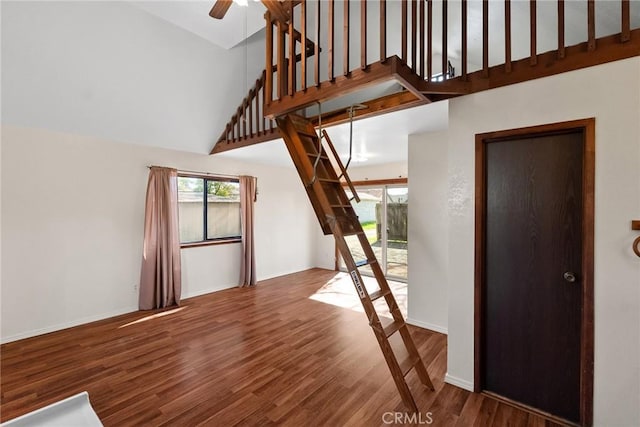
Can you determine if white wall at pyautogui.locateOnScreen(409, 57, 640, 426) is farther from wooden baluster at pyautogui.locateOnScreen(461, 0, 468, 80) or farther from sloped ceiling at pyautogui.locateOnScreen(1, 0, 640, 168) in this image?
sloped ceiling at pyautogui.locateOnScreen(1, 0, 640, 168)

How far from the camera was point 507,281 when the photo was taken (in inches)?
84.4

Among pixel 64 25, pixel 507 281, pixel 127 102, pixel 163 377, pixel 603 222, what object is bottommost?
pixel 163 377

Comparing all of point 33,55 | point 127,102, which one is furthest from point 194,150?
point 33,55

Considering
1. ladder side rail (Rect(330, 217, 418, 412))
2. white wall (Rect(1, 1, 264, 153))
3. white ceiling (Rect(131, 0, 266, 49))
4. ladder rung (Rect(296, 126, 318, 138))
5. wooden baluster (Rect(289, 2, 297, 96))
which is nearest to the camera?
ladder side rail (Rect(330, 217, 418, 412))

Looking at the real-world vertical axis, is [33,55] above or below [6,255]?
above

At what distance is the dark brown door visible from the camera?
1.89 meters

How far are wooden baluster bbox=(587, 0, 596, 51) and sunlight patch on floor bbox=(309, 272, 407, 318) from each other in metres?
3.22

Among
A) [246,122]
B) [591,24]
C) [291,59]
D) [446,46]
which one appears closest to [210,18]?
[246,122]

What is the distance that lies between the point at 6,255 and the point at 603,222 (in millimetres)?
5361

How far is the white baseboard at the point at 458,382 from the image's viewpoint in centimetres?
225

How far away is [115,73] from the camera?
10.1ft

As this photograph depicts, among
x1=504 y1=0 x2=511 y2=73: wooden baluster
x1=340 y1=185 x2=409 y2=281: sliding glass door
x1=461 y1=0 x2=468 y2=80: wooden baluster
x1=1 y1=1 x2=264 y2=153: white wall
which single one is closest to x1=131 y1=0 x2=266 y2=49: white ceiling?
x1=1 y1=1 x2=264 y2=153: white wall

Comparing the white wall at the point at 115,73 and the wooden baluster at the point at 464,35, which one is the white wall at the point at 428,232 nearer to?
the wooden baluster at the point at 464,35

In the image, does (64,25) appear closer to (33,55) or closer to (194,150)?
(33,55)
